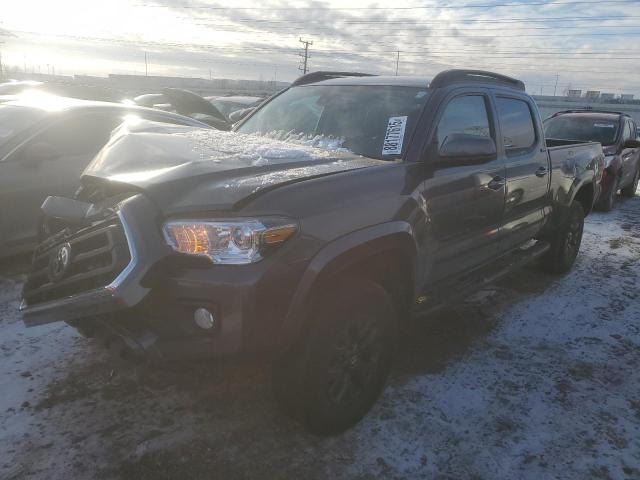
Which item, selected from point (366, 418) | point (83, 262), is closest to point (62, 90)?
point (83, 262)

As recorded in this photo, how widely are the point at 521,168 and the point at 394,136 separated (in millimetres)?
1473

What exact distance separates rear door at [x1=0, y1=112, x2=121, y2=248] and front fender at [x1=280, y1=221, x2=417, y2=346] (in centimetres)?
334

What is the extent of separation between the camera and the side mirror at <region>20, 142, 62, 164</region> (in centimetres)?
460

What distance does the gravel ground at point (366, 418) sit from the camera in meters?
2.40

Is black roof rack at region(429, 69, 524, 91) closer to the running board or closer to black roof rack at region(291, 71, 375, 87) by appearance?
black roof rack at region(291, 71, 375, 87)

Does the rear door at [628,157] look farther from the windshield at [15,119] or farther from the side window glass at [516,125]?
the windshield at [15,119]

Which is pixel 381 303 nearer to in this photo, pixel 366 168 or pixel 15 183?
pixel 366 168

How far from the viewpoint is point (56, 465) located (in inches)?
91.8

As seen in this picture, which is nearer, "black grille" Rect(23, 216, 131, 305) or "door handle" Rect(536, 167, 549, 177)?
"black grille" Rect(23, 216, 131, 305)

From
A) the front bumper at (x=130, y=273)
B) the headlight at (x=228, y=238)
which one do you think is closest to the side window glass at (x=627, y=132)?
the headlight at (x=228, y=238)

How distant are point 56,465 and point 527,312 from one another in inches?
143

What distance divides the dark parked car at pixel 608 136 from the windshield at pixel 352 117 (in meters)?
7.08

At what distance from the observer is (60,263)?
94.6 inches

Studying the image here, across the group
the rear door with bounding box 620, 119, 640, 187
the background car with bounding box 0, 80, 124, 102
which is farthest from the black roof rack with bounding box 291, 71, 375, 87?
the rear door with bounding box 620, 119, 640, 187
